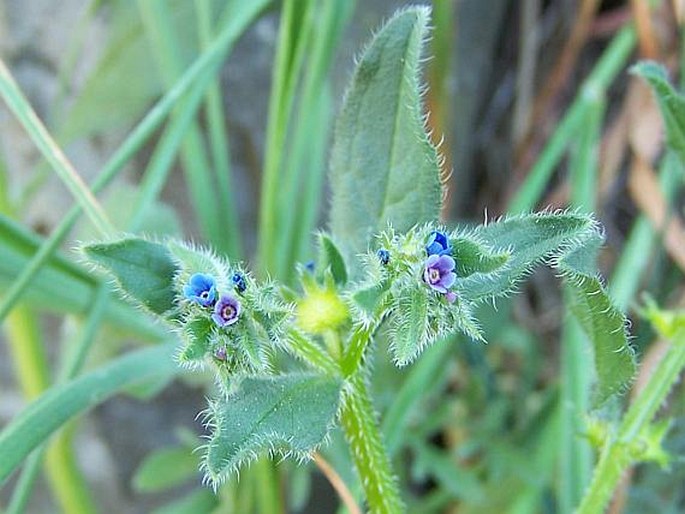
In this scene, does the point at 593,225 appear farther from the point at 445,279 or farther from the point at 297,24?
the point at 297,24

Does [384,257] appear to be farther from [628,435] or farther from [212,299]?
[628,435]

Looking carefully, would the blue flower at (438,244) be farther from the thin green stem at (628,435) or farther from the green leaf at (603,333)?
the thin green stem at (628,435)

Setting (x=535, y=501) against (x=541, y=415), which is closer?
(x=535, y=501)

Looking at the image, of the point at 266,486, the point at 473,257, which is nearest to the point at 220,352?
the point at 473,257

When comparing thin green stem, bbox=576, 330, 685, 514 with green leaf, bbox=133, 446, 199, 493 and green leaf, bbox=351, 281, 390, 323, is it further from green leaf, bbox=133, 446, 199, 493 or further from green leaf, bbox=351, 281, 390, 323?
green leaf, bbox=133, 446, 199, 493

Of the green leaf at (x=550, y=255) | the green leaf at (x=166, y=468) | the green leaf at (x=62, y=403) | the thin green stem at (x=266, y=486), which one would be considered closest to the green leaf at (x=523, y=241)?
the green leaf at (x=550, y=255)

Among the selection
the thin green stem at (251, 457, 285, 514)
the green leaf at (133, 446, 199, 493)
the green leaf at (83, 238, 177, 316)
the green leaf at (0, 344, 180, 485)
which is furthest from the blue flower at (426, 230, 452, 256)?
the green leaf at (133, 446, 199, 493)

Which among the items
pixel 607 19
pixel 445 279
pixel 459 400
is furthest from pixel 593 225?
pixel 607 19
